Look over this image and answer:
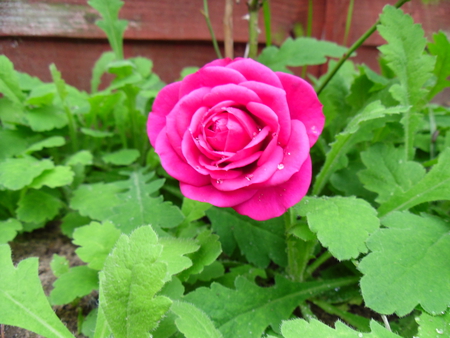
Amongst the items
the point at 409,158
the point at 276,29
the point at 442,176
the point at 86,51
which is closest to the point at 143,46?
the point at 86,51

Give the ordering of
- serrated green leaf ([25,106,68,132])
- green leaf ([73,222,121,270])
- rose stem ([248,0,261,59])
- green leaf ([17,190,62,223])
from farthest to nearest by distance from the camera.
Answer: rose stem ([248,0,261,59]) → serrated green leaf ([25,106,68,132]) → green leaf ([17,190,62,223]) → green leaf ([73,222,121,270])

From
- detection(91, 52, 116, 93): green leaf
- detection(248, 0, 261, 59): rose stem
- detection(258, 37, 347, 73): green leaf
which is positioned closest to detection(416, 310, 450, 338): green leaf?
detection(258, 37, 347, 73): green leaf

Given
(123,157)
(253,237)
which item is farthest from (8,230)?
(253,237)

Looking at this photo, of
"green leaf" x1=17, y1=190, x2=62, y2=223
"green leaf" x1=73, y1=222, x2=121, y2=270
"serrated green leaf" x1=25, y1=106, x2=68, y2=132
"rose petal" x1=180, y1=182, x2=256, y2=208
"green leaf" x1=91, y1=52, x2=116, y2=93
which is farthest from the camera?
"green leaf" x1=91, y1=52, x2=116, y2=93

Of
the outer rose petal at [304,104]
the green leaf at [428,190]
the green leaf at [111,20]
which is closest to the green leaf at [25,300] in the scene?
the outer rose petal at [304,104]

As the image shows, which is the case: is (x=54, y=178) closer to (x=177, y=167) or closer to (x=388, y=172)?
(x=177, y=167)

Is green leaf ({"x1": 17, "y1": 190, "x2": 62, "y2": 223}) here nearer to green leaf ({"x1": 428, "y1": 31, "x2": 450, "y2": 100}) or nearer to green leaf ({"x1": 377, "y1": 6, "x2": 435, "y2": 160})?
green leaf ({"x1": 377, "y1": 6, "x2": 435, "y2": 160})

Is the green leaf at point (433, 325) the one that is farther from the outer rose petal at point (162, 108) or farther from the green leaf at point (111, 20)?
the green leaf at point (111, 20)
